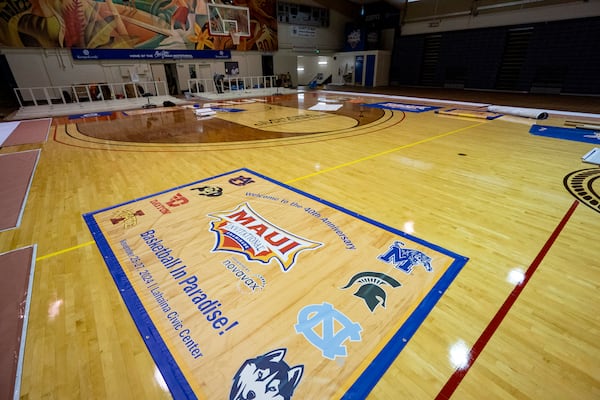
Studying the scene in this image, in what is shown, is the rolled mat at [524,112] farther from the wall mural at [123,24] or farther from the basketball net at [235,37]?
the wall mural at [123,24]

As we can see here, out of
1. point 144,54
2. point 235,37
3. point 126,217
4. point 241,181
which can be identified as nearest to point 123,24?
point 144,54

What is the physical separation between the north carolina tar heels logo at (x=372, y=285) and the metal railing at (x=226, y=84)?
14670mm

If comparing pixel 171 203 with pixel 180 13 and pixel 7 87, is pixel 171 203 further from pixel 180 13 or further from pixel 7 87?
pixel 180 13

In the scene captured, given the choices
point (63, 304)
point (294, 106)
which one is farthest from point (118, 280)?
point (294, 106)

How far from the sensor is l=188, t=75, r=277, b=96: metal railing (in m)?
15.1

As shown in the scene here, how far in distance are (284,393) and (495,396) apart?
105 centimetres

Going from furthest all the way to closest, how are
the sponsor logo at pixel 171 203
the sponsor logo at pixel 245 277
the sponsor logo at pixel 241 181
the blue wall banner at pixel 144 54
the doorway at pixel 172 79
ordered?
the doorway at pixel 172 79 → the blue wall banner at pixel 144 54 → the sponsor logo at pixel 241 181 → the sponsor logo at pixel 171 203 → the sponsor logo at pixel 245 277

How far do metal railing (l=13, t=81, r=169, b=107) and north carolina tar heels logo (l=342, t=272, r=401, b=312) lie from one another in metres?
12.6

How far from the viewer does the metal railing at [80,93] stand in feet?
37.2

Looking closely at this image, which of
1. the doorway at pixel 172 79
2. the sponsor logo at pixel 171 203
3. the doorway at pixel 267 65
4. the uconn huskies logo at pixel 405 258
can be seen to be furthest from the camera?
the doorway at pixel 267 65

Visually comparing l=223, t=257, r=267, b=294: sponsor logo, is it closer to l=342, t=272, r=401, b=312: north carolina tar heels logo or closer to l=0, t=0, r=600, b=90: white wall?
l=342, t=272, r=401, b=312: north carolina tar heels logo

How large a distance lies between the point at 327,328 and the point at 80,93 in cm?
1482

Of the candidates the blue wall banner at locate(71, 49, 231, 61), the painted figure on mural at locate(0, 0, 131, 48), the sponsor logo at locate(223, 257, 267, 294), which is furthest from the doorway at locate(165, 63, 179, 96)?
the sponsor logo at locate(223, 257, 267, 294)

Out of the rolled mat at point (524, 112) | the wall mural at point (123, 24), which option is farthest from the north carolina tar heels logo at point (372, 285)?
the wall mural at point (123, 24)
